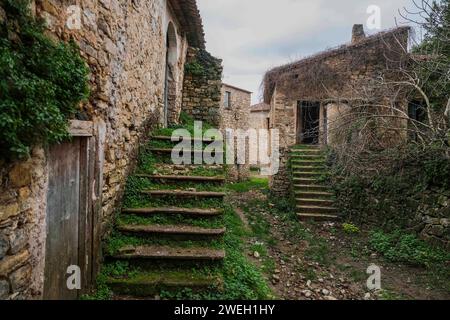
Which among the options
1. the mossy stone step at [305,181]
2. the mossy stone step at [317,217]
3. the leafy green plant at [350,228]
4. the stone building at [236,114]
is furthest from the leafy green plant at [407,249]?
the stone building at [236,114]

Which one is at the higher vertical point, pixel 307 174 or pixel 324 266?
pixel 307 174

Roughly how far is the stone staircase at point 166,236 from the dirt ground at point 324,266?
3.74 ft

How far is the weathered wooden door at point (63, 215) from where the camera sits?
2.23 meters

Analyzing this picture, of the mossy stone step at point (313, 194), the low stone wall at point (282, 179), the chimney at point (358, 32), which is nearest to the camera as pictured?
the mossy stone step at point (313, 194)

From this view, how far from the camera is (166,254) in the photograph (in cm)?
314

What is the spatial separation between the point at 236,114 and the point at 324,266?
13.2 metres

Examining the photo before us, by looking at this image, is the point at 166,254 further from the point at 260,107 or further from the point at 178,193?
the point at 260,107

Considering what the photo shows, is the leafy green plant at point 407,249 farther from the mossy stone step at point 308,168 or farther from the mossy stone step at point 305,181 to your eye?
the mossy stone step at point 308,168

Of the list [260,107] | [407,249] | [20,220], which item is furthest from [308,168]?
[260,107]

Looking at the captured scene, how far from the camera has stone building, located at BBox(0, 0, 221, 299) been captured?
181cm

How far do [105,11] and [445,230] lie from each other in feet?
19.8

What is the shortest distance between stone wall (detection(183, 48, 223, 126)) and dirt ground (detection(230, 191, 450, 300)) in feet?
10.8
